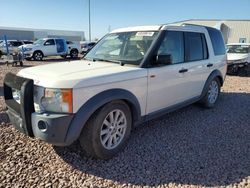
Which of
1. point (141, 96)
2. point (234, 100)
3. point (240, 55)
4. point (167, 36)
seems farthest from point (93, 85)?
point (240, 55)

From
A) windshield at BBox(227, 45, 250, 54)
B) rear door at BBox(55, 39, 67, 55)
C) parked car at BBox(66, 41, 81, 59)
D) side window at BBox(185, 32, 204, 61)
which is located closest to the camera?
side window at BBox(185, 32, 204, 61)

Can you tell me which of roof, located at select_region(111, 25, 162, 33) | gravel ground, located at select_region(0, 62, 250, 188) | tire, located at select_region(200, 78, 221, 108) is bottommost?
gravel ground, located at select_region(0, 62, 250, 188)

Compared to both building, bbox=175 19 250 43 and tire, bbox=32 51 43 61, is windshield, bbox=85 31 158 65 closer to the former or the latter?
tire, bbox=32 51 43 61

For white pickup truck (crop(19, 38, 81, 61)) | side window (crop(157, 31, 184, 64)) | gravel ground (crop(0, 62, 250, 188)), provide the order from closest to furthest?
gravel ground (crop(0, 62, 250, 188)), side window (crop(157, 31, 184, 64)), white pickup truck (crop(19, 38, 81, 61))

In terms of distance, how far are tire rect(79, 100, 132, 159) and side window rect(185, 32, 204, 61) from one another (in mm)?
1973

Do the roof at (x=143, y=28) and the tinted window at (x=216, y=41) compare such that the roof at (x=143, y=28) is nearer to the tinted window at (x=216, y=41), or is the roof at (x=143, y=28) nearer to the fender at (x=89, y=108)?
the fender at (x=89, y=108)

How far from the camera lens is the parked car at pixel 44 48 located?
19.2 m

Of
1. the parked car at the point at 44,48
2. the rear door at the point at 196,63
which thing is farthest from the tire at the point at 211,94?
the parked car at the point at 44,48

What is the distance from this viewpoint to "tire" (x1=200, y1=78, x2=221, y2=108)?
5.79m

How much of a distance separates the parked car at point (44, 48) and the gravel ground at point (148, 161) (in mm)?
15859

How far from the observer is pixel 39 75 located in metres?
3.17

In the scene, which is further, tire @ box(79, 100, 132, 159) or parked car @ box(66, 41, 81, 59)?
parked car @ box(66, 41, 81, 59)

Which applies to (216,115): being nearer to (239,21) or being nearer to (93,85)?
(93,85)

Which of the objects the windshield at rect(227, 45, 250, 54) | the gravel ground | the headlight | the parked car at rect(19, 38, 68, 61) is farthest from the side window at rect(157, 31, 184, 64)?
the parked car at rect(19, 38, 68, 61)
